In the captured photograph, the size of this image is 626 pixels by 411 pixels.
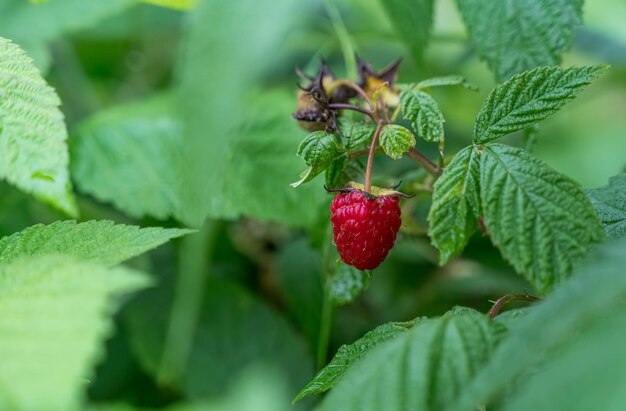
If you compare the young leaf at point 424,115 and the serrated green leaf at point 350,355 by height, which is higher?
the young leaf at point 424,115

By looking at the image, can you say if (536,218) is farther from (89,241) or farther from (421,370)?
(89,241)

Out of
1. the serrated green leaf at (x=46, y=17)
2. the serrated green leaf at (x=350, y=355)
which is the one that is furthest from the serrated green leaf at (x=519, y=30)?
the serrated green leaf at (x=46, y=17)

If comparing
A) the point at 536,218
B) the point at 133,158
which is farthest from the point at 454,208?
the point at 133,158

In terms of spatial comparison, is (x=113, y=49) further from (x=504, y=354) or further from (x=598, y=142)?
(x=504, y=354)

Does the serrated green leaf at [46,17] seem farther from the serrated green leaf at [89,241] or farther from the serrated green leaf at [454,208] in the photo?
the serrated green leaf at [454,208]

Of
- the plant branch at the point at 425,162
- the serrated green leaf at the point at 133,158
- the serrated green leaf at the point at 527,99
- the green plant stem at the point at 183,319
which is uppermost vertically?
the serrated green leaf at the point at 527,99

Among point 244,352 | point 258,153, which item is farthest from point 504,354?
point 244,352

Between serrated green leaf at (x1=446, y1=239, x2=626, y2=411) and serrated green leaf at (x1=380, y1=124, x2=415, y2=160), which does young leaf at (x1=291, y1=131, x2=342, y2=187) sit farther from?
serrated green leaf at (x1=446, y1=239, x2=626, y2=411)
